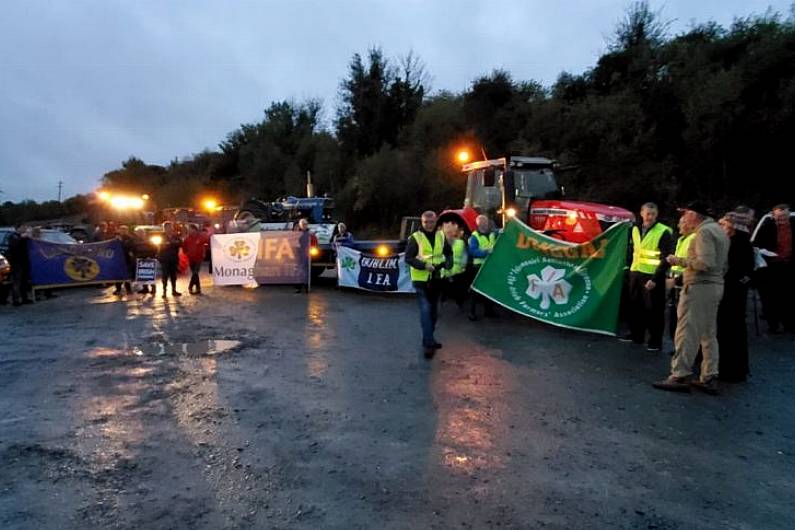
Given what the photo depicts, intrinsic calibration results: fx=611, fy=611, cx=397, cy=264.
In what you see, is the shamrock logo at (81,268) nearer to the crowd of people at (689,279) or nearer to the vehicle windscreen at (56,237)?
the vehicle windscreen at (56,237)

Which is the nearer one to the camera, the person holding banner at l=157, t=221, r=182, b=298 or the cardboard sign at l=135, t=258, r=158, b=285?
the person holding banner at l=157, t=221, r=182, b=298

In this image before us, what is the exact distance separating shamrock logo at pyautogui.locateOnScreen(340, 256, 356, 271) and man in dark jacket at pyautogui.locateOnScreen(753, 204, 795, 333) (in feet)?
27.9

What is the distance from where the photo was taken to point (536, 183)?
1289 centimetres

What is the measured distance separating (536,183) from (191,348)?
7788 millimetres

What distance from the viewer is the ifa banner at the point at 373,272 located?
46.5ft

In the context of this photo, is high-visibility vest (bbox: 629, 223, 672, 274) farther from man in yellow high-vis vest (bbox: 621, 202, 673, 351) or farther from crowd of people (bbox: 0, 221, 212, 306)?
crowd of people (bbox: 0, 221, 212, 306)

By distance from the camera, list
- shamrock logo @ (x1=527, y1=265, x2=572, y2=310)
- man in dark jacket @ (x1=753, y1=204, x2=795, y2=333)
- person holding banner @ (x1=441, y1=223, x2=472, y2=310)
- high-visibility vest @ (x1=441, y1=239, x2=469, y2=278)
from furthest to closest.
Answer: man in dark jacket @ (x1=753, y1=204, x2=795, y2=333) → shamrock logo @ (x1=527, y1=265, x2=572, y2=310) → high-visibility vest @ (x1=441, y1=239, x2=469, y2=278) → person holding banner @ (x1=441, y1=223, x2=472, y2=310)

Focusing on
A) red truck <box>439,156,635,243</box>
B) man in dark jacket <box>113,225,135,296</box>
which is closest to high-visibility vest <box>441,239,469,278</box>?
red truck <box>439,156,635,243</box>

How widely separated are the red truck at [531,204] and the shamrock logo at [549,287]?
2.24 m

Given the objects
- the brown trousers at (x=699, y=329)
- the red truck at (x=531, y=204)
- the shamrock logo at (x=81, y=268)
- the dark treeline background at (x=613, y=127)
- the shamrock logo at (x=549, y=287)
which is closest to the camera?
the brown trousers at (x=699, y=329)

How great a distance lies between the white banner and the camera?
609 inches

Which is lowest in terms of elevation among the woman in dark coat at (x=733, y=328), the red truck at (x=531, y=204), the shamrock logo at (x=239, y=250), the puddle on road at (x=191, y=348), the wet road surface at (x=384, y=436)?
the wet road surface at (x=384, y=436)

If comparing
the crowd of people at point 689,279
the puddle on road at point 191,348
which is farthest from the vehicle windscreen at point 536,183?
the puddle on road at point 191,348

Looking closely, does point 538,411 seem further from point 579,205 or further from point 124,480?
point 579,205
